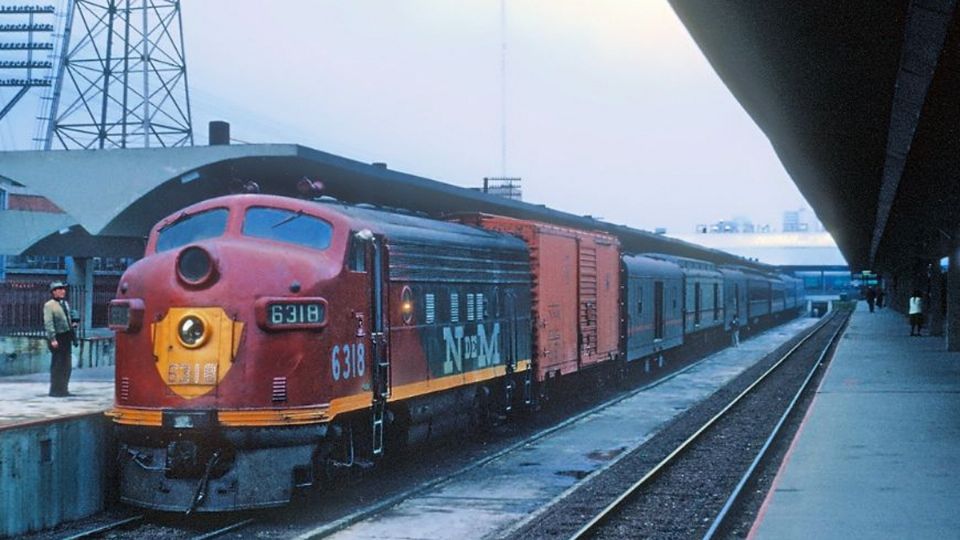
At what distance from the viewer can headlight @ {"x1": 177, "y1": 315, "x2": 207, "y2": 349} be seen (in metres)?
10.6

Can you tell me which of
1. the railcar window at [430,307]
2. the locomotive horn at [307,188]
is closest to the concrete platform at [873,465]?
the railcar window at [430,307]

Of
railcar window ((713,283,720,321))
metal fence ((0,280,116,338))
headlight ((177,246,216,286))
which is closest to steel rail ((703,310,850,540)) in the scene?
headlight ((177,246,216,286))

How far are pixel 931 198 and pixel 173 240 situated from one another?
789 inches

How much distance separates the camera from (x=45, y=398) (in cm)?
1434

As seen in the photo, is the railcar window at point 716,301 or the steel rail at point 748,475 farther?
the railcar window at point 716,301

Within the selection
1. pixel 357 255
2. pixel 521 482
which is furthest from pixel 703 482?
pixel 357 255

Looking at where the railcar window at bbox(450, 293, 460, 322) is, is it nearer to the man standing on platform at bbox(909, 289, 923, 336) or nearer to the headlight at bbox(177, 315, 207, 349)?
the headlight at bbox(177, 315, 207, 349)

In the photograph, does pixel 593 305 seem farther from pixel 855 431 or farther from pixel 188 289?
pixel 188 289

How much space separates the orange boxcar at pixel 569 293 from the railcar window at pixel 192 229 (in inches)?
243

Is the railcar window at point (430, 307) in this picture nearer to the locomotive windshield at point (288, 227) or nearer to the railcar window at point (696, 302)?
the locomotive windshield at point (288, 227)

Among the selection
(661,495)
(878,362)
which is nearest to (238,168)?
(661,495)

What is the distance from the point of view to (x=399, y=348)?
1285 cm

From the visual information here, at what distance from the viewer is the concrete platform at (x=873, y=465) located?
10062mm

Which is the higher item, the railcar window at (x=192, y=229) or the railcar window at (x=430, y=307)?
the railcar window at (x=192, y=229)
